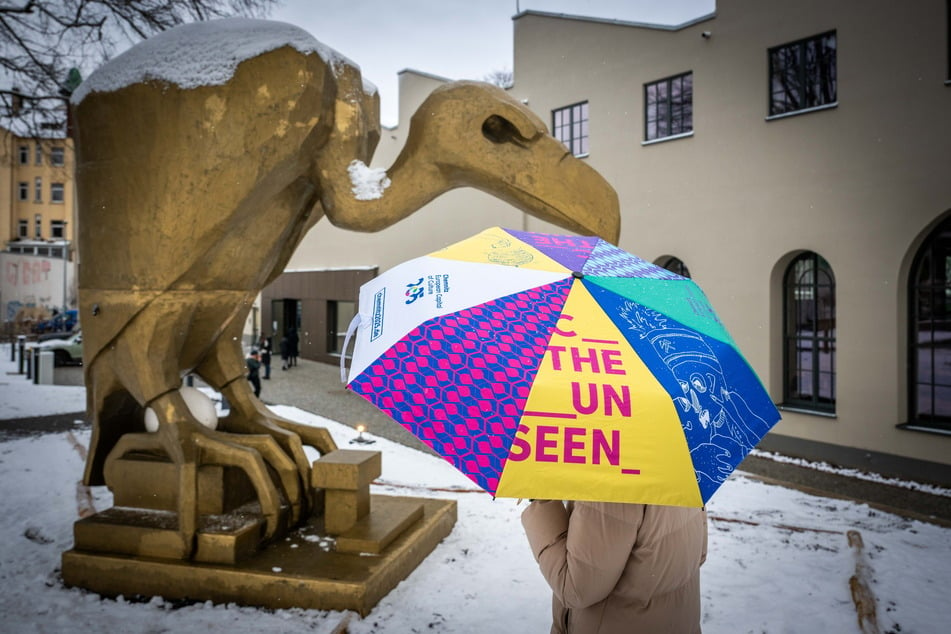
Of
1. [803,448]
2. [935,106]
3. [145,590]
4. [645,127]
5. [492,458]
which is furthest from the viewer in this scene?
[645,127]

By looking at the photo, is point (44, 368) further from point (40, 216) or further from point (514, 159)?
point (40, 216)

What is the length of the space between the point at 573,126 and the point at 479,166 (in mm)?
8014

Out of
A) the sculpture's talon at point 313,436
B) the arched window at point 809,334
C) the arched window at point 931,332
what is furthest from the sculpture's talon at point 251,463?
the arched window at point 809,334

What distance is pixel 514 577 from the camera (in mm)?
4355

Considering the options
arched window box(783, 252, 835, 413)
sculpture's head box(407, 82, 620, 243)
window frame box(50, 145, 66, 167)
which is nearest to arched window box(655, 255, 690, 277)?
arched window box(783, 252, 835, 413)

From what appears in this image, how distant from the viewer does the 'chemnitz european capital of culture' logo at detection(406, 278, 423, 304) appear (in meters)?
2.00

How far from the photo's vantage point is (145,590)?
4035mm

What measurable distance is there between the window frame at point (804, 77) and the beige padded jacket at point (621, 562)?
8.51m

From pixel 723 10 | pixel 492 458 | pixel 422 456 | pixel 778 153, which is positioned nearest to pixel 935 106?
pixel 778 153

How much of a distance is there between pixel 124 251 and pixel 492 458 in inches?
141

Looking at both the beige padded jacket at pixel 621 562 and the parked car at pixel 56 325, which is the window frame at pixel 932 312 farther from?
the parked car at pixel 56 325

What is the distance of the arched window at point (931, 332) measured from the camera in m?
7.87

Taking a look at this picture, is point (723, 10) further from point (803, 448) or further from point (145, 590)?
point (145, 590)

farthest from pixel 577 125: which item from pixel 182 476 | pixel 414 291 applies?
pixel 414 291
